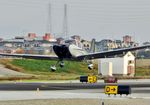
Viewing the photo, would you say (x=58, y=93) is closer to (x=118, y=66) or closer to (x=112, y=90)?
(x=112, y=90)

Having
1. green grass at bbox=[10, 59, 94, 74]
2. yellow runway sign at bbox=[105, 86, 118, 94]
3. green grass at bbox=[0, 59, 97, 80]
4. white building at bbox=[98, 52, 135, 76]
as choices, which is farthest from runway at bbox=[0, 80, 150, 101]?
green grass at bbox=[10, 59, 94, 74]

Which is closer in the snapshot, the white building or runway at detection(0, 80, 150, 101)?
runway at detection(0, 80, 150, 101)

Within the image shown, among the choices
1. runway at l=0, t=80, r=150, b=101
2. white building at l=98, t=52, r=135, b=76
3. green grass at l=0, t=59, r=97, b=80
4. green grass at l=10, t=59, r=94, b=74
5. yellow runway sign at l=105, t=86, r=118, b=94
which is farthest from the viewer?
green grass at l=10, t=59, r=94, b=74

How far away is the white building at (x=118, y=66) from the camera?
134250 millimetres

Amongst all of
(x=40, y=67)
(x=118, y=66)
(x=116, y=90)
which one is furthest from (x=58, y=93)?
(x=40, y=67)

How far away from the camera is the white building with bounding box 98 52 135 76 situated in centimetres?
13425

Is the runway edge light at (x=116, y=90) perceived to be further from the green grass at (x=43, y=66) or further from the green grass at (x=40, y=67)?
the green grass at (x=43, y=66)

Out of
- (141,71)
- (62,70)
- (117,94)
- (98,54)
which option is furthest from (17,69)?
(117,94)

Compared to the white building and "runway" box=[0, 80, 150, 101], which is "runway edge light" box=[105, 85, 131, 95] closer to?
"runway" box=[0, 80, 150, 101]

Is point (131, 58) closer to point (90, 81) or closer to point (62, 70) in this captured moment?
point (62, 70)

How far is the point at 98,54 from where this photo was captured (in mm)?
97500

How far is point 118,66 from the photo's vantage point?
14012cm

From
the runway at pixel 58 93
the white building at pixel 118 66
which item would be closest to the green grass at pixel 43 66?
the white building at pixel 118 66

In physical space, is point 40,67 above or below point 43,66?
below
